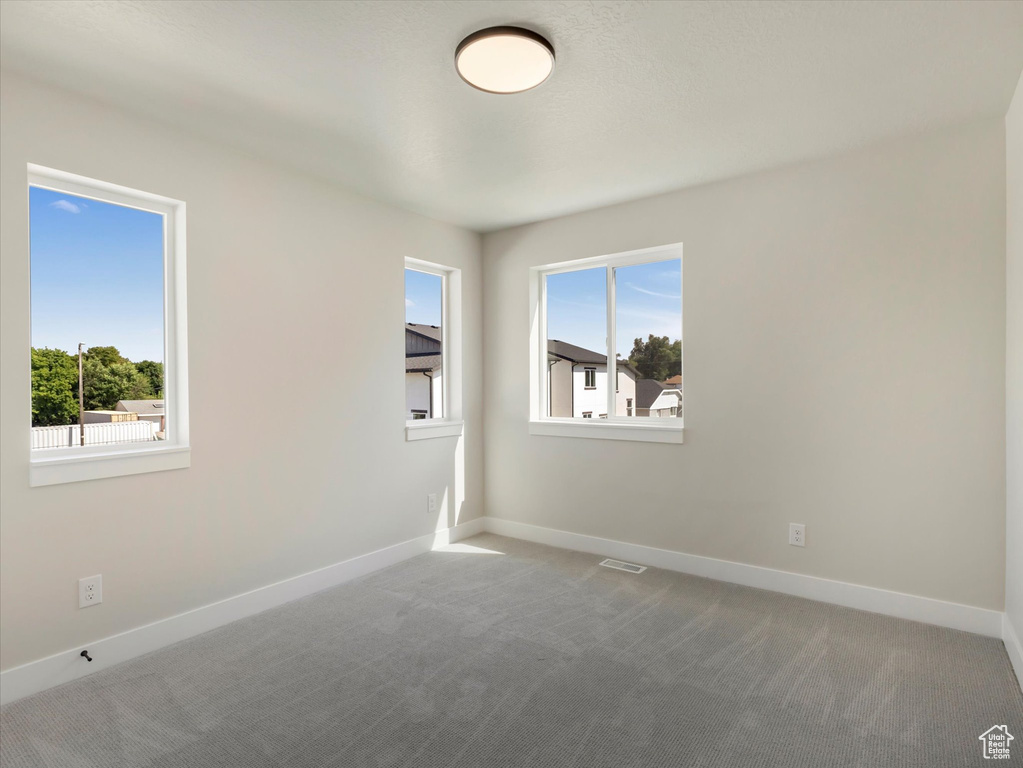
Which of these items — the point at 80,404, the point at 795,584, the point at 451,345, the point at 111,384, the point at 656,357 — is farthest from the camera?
the point at 451,345

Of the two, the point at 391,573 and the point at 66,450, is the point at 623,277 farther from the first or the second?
the point at 66,450

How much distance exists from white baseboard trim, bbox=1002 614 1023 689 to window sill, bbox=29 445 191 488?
3811 millimetres

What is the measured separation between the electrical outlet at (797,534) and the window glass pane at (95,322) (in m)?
3.49

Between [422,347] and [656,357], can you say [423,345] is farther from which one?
[656,357]

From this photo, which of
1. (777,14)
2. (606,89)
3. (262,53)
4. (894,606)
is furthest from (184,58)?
(894,606)

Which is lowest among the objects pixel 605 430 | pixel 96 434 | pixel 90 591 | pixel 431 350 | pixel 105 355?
pixel 90 591

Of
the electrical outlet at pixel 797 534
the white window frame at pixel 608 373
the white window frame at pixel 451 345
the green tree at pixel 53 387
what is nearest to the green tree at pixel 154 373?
the green tree at pixel 53 387

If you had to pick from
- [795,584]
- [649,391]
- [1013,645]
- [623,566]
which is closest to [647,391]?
[649,391]

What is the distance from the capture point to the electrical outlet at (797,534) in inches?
126

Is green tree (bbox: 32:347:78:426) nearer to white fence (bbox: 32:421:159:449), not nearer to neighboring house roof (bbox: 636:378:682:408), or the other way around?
white fence (bbox: 32:421:159:449)

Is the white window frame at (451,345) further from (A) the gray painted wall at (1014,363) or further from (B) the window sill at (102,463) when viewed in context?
(A) the gray painted wall at (1014,363)

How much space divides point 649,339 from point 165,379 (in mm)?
2983

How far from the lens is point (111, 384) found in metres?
2.64

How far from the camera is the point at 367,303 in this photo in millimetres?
3721
